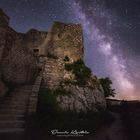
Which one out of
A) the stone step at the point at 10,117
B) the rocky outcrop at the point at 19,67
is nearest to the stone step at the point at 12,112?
the stone step at the point at 10,117

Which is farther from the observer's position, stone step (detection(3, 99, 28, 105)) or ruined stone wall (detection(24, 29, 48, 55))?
ruined stone wall (detection(24, 29, 48, 55))

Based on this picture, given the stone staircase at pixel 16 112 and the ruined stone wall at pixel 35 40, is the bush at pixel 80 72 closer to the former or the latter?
the stone staircase at pixel 16 112

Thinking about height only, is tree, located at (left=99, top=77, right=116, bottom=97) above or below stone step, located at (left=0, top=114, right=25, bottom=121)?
above

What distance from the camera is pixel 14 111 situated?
10742 millimetres

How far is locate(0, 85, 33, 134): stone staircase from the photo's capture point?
30.7 ft

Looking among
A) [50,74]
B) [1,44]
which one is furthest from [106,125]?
[1,44]

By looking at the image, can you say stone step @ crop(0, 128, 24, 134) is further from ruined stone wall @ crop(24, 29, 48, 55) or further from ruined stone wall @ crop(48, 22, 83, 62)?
ruined stone wall @ crop(24, 29, 48, 55)

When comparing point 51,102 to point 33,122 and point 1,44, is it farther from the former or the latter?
point 1,44

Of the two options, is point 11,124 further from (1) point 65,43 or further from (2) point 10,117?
(1) point 65,43

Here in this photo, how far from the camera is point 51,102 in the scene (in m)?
14.0

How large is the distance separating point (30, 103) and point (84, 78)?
8.51m

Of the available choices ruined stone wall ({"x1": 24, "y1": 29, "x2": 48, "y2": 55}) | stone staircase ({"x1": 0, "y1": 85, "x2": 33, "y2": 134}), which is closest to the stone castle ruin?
ruined stone wall ({"x1": 24, "y1": 29, "x2": 48, "y2": 55})

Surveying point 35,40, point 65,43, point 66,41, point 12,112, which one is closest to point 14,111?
point 12,112

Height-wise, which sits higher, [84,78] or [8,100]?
[84,78]
